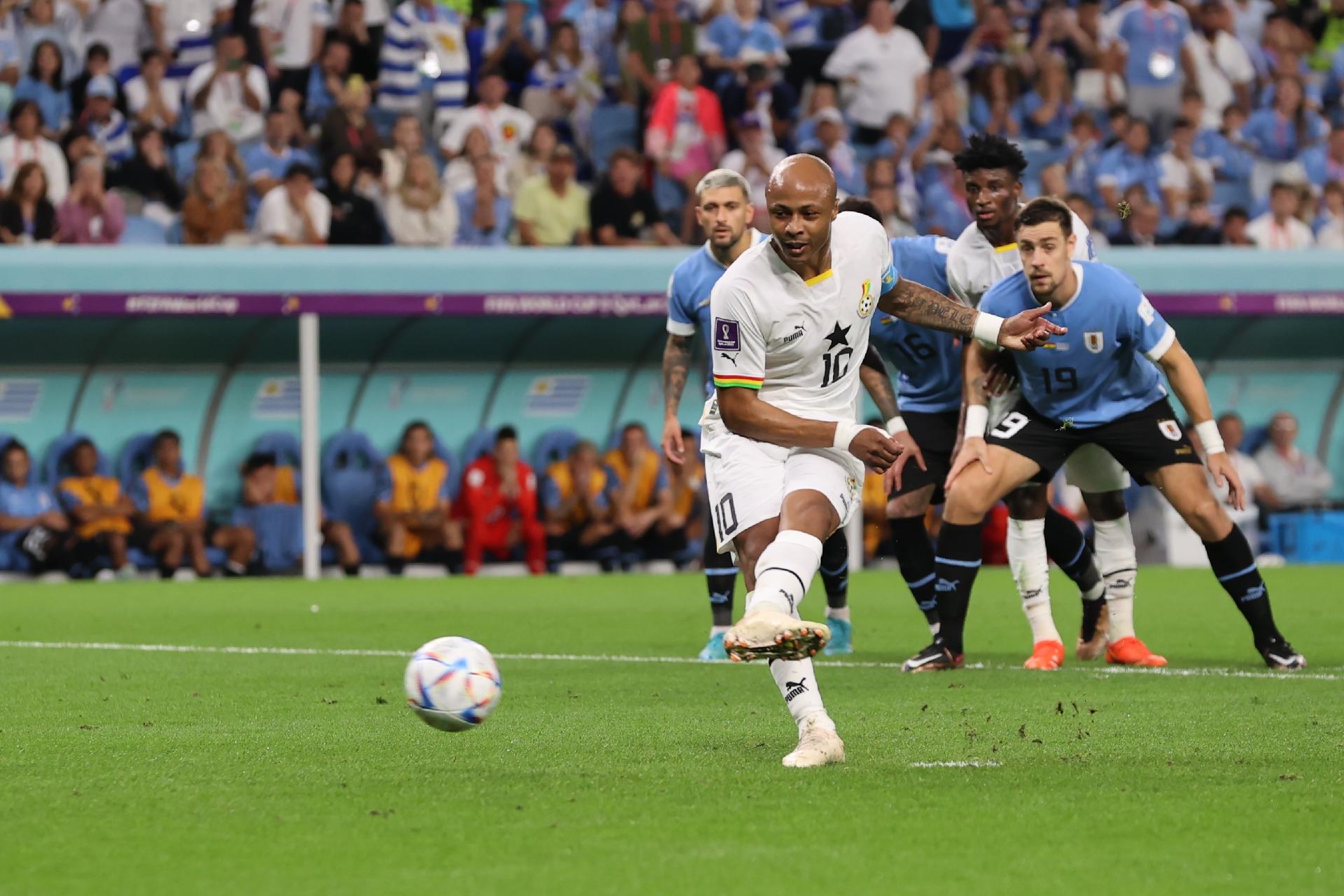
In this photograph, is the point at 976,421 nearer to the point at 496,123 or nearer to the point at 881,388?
the point at 881,388

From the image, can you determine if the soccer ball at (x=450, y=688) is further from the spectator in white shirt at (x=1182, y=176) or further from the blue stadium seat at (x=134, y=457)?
the spectator in white shirt at (x=1182, y=176)

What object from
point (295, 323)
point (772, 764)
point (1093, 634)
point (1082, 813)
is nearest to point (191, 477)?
point (295, 323)

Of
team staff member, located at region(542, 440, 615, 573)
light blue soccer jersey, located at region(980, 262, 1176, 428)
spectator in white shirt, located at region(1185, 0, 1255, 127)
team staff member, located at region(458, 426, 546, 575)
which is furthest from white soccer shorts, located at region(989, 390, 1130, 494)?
spectator in white shirt, located at region(1185, 0, 1255, 127)

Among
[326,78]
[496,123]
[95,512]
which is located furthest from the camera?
[496,123]

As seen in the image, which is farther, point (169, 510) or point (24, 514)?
point (169, 510)

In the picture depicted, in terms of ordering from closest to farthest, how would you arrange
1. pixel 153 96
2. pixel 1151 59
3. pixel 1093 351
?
pixel 1093 351 → pixel 153 96 → pixel 1151 59

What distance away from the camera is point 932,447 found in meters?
10.4

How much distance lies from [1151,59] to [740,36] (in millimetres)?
4932


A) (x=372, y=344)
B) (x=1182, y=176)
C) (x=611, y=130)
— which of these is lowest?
(x=372, y=344)

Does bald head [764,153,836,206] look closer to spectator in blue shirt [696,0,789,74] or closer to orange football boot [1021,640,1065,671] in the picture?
orange football boot [1021,640,1065,671]

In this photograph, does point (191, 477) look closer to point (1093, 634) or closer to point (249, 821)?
point (1093, 634)

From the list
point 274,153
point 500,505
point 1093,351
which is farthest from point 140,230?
point 1093,351

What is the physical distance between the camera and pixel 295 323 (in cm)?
1917

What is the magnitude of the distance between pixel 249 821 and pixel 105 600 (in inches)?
398
